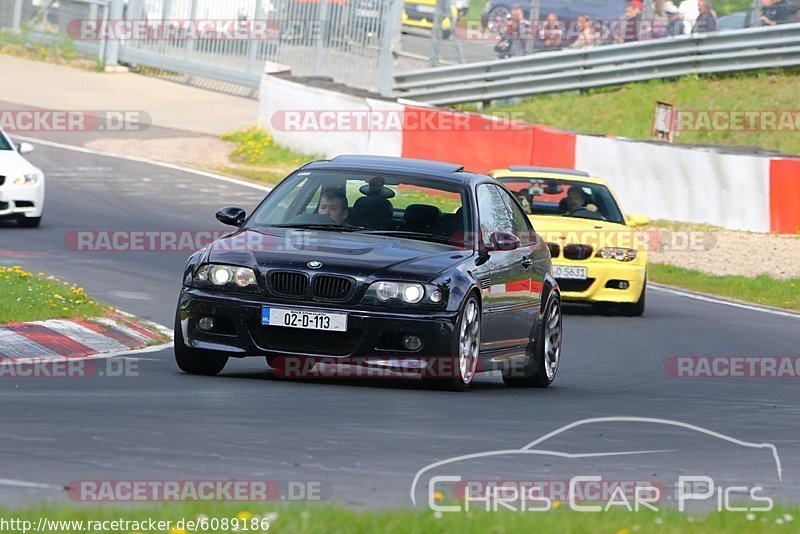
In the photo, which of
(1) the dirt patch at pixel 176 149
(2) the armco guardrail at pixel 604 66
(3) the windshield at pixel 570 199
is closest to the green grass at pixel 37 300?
(3) the windshield at pixel 570 199

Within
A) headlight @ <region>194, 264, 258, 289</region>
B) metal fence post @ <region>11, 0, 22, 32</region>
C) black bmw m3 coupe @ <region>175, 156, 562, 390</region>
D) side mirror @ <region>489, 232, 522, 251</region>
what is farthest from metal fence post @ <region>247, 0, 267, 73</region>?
headlight @ <region>194, 264, 258, 289</region>

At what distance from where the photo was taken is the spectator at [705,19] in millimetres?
29812

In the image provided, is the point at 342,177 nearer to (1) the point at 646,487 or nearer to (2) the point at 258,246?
(2) the point at 258,246

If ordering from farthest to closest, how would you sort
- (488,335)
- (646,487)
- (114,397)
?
(488,335)
(114,397)
(646,487)

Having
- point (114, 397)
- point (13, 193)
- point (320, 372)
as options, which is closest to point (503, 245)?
point (320, 372)

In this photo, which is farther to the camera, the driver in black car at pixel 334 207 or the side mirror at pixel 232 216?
the side mirror at pixel 232 216

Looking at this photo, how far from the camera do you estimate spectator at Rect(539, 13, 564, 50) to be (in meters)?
30.9

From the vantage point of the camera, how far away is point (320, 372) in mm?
10914

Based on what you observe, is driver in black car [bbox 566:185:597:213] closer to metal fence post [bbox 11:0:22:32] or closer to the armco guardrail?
the armco guardrail

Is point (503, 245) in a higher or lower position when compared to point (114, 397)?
higher

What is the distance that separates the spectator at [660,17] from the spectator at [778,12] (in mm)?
1699

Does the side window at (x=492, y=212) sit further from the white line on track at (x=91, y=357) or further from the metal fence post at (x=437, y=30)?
the metal fence post at (x=437, y=30)

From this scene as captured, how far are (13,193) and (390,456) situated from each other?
1423 centimetres

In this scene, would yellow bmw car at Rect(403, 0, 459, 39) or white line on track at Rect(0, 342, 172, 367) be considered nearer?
white line on track at Rect(0, 342, 172, 367)
